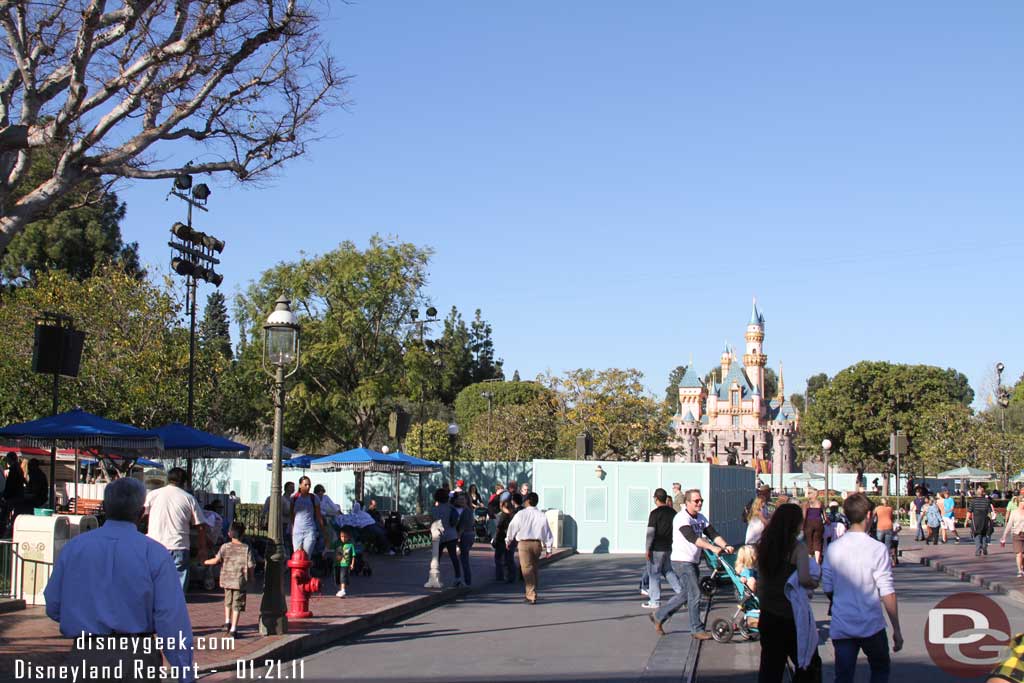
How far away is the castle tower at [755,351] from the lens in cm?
14138

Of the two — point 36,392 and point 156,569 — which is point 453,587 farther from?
point 36,392

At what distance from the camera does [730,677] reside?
10.3 m

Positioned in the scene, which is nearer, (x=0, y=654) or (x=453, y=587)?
(x=0, y=654)

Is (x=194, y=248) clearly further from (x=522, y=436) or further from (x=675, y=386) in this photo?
(x=675, y=386)

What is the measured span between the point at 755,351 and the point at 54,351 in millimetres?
132817

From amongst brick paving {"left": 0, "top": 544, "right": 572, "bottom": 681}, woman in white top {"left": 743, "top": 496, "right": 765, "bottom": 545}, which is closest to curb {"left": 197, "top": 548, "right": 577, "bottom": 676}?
brick paving {"left": 0, "top": 544, "right": 572, "bottom": 681}

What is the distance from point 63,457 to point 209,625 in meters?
27.5

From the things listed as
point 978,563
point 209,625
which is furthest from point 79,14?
point 978,563

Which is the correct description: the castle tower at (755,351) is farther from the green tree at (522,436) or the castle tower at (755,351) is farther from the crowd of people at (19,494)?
the crowd of people at (19,494)

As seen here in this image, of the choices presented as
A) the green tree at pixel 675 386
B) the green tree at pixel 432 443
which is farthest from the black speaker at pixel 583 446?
the green tree at pixel 675 386

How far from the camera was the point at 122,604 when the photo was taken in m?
5.18

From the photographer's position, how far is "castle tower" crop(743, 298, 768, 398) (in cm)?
14138

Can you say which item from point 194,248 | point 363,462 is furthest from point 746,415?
point 194,248

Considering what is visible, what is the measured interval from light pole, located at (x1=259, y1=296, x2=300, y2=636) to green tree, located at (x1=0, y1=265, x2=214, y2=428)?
25062mm
